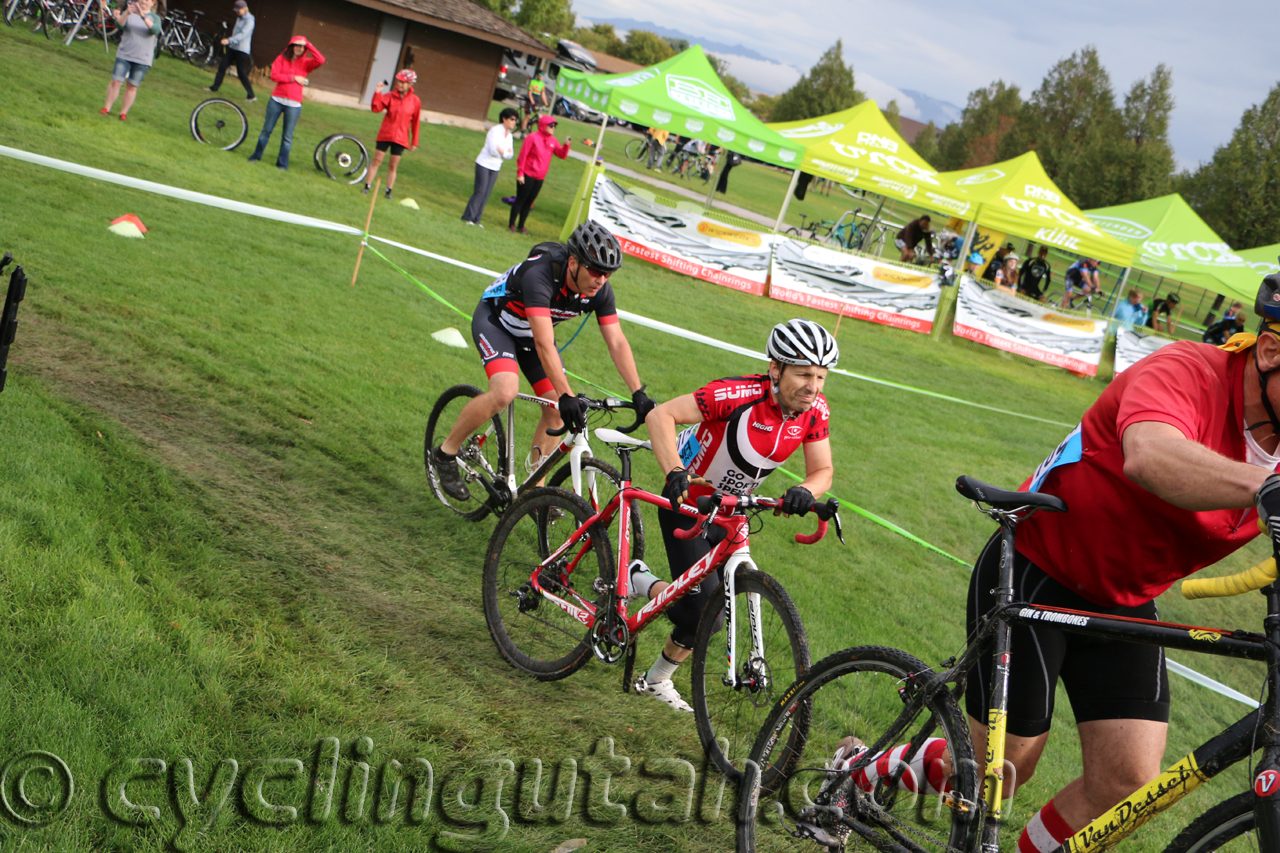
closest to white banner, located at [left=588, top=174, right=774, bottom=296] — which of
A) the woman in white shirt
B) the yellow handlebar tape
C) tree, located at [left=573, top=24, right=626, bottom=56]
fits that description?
the woman in white shirt

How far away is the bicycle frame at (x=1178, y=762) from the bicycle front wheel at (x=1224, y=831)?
0.08 meters

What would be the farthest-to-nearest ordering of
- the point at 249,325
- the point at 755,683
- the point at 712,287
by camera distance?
the point at 712,287, the point at 249,325, the point at 755,683

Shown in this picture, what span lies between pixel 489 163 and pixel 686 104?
4.59 metres

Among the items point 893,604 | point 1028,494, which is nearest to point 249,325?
point 893,604

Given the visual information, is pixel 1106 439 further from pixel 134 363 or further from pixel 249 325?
pixel 249 325

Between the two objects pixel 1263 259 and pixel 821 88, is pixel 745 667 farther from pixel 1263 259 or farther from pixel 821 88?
pixel 821 88

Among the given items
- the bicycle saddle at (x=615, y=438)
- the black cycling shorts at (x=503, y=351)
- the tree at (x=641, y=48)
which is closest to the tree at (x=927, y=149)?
the tree at (x=641, y=48)

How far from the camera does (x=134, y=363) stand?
717cm

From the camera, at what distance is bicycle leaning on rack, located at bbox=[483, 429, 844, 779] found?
3771mm

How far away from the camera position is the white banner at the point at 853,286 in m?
20.1

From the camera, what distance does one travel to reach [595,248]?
17.3 ft

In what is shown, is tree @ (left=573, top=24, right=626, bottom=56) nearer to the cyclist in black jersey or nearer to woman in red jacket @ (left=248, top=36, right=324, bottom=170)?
woman in red jacket @ (left=248, top=36, right=324, bottom=170)

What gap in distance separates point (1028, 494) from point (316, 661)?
3.17 m

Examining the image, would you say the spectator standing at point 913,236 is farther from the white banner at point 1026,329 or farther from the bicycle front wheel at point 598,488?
the bicycle front wheel at point 598,488
